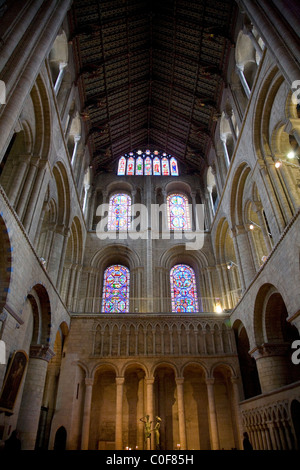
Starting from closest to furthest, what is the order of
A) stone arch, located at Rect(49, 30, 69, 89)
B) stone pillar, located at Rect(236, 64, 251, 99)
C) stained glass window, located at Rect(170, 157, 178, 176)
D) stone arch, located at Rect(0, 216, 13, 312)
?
1. stone arch, located at Rect(0, 216, 13, 312)
2. stone pillar, located at Rect(236, 64, 251, 99)
3. stone arch, located at Rect(49, 30, 69, 89)
4. stained glass window, located at Rect(170, 157, 178, 176)

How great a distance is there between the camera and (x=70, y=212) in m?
15.5

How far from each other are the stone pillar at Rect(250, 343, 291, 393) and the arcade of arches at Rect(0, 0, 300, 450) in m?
0.05

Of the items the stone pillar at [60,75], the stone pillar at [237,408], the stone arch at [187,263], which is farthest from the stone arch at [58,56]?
the stone pillar at [237,408]

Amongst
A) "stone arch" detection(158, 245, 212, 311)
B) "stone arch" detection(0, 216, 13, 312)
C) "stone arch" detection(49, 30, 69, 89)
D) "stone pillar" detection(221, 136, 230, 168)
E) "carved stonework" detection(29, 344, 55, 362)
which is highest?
"stone arch" detection(49, 30, 69, 89)

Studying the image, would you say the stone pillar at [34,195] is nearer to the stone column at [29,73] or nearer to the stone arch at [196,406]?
the stone column at [29,73]

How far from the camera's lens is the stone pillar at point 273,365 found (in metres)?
11.0

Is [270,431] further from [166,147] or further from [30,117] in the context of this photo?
[166,147]

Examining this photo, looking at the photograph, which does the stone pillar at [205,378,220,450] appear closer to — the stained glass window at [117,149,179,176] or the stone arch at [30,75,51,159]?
the stone arch at [30,75,51,159]

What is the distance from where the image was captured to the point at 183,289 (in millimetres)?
18672

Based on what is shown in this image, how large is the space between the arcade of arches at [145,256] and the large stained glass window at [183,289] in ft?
0.29

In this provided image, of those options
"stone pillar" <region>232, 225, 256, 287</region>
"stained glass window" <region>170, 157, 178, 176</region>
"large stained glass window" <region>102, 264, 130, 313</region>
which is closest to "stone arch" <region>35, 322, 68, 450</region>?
"large stained glass window" <region>102, 264, 130, 313</region>

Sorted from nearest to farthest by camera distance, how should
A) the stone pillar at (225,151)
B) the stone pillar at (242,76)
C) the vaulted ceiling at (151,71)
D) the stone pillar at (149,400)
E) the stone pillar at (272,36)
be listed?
the stone pillar at (272,36)
the stone pillar at (149,400)
the stone pillar at (242,76)
the vaulted ceiling at (151,71)
the stone pillar at (225,151)

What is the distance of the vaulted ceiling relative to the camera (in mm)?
15141
